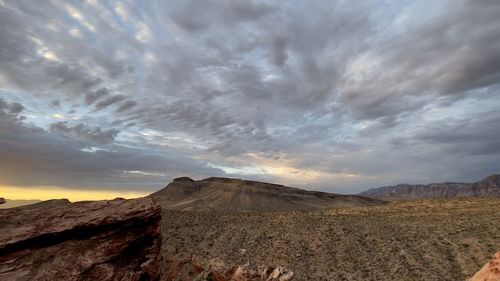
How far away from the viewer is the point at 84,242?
1343cm

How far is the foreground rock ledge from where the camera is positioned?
39.6 ft

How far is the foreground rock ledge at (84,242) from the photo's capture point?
1208 centimetres

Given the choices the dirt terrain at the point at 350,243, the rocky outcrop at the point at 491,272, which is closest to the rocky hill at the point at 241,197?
the dirt terrain at the point at 350,243

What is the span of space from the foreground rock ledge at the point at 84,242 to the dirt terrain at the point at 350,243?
11.6m

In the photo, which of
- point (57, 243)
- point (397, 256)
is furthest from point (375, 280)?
point (57, 243)

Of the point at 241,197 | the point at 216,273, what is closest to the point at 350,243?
the point at 216,273

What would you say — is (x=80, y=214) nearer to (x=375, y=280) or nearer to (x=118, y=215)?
(x=118, y=215)

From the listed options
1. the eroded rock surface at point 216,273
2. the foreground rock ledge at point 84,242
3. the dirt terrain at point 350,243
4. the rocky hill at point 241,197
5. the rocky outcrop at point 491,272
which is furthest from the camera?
the rocky hill at point 241,197

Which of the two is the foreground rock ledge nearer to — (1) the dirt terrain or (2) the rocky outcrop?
(2) the rocky outcrop

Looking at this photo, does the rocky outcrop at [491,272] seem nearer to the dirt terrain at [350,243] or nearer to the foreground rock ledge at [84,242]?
the foreground rock ledge at [84,242]

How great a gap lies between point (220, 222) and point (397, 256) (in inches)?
1041

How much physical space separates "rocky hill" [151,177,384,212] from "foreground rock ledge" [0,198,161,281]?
339 ft

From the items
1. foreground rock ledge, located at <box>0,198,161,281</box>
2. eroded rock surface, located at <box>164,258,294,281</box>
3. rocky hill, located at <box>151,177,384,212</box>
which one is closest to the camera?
foreground rock ledge, located at <box>0,198,161,281</box>

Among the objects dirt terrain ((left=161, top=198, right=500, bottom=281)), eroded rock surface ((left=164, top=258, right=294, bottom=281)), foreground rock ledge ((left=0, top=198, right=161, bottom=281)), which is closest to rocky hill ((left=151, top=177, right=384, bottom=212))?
dirt terrain ((left=161, top=198, right=500, bottom=281))
